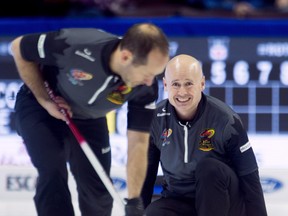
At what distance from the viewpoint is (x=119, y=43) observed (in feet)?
12.1

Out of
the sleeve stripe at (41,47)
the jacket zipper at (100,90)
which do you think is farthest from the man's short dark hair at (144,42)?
the sleeve stripe at (41,47)

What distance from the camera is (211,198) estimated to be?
3801 millimetres

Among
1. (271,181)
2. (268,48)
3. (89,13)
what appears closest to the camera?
(271,181)

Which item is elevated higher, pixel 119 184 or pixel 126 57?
pixel 126 57

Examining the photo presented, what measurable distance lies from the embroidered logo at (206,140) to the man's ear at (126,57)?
2.01 ft

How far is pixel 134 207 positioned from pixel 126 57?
24.9 inches

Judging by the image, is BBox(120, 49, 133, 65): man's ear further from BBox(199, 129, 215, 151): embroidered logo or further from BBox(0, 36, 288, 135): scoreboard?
BBox(0, 36, 288, 135): scoreboard

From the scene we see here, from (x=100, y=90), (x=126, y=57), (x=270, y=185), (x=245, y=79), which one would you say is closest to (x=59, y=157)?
(x=100, y=90)

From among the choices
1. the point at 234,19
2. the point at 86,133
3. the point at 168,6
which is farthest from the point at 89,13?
the point at 86,133

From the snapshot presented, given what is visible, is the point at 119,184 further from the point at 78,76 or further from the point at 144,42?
the point at 144,42

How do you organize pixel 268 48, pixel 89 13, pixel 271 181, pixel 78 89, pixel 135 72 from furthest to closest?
pixel 89 13
pixel 268 48
pixel 271 181
pixel 78 89
pixel 135 72

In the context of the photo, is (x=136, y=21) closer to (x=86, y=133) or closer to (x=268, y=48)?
(x=268, y=48)

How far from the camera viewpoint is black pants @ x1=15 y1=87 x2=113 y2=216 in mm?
3836

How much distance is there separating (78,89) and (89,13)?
2703 millimetres
